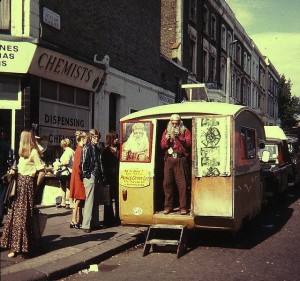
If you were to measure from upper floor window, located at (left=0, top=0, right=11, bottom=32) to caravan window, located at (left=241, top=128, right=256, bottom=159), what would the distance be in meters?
6.98

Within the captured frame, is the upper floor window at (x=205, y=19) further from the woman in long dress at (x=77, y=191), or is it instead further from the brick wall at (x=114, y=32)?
the woman in long dress at (x=77, y=191)

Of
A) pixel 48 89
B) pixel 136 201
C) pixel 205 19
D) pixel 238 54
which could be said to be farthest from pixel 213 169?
pixel 238 54

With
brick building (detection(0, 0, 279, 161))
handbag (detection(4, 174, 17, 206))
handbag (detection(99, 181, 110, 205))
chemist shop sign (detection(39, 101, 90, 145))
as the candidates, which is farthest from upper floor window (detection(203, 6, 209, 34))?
handbag (detection(4, 174, 17, 206))

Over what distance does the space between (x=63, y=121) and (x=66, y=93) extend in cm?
92

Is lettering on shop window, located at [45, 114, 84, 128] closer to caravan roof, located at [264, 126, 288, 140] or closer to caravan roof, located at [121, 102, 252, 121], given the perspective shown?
caravan roof, located at [121, 102, 252, 121]

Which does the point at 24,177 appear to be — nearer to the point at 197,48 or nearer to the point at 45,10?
the point at 45,10

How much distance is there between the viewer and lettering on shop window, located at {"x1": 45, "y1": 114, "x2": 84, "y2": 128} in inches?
536

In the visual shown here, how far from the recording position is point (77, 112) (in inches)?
603

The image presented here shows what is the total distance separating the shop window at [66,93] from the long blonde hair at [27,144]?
7365 millimetres

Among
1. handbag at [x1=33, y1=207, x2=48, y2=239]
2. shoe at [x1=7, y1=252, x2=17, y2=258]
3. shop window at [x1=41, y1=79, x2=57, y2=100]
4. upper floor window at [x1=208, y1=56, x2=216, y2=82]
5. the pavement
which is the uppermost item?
upper floor window at [x1=208, y1=56, x2=216, y2=82]

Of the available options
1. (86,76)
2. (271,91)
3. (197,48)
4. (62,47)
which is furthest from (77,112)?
(271,91)

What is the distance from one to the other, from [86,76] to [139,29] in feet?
18.2

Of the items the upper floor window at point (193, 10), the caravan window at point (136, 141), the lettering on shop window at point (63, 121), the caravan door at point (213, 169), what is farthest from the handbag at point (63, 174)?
the upper floor window at point (193, 10)

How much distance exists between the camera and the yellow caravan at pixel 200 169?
7852mm
